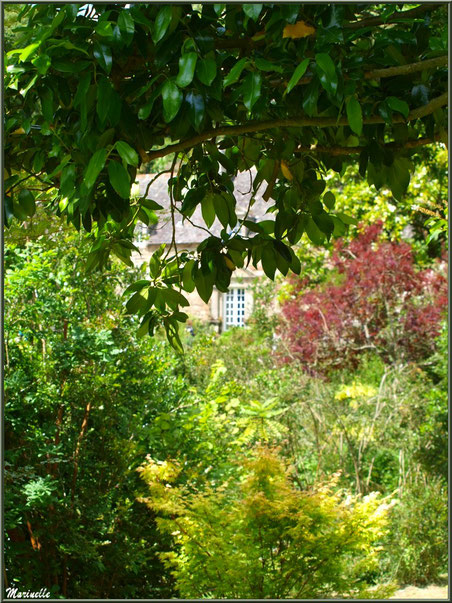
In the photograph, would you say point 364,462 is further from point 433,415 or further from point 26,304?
point 26,304

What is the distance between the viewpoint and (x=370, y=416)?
5914 mm

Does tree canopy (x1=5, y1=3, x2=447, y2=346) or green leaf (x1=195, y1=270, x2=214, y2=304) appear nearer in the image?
tree canopy (x1=5, y1=3, x2=447, y2=346)

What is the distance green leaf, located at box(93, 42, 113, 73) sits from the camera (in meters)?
1.05

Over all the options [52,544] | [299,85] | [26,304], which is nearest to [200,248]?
[299,85]

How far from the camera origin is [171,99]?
1.04 metres

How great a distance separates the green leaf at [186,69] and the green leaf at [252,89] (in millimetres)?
94

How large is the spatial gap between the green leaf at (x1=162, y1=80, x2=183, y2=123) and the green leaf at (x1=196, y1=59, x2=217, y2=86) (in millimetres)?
41

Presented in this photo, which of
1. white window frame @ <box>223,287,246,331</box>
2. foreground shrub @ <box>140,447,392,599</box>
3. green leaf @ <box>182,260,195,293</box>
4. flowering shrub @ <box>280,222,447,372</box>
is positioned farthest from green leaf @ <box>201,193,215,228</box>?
white window frame @ <box>223,287,246,331</box>

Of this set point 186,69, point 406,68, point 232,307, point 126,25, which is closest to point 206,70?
point 186,69

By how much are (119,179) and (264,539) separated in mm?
2636

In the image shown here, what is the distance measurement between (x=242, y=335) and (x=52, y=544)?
535cm

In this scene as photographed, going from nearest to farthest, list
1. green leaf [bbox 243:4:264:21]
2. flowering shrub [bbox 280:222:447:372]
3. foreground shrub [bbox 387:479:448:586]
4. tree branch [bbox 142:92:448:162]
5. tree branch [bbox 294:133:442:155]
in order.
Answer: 1. green leaf [bbox 243:4:264:21]
2. tree branch [bbox 142:92:448:162]
3. tree branch [bbox 294:133:442:155]
4. foreground shrub [bbox 387:479:448:586]
5. flowering shrub [bbox 280:222:447:372]

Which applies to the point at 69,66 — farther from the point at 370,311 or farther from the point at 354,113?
the point at 370,311

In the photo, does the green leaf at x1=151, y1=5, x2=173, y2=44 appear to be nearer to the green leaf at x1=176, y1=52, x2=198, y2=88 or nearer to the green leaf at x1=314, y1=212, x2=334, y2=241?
the green leaf at x1=176, y1=52, x2=198, y2=88
